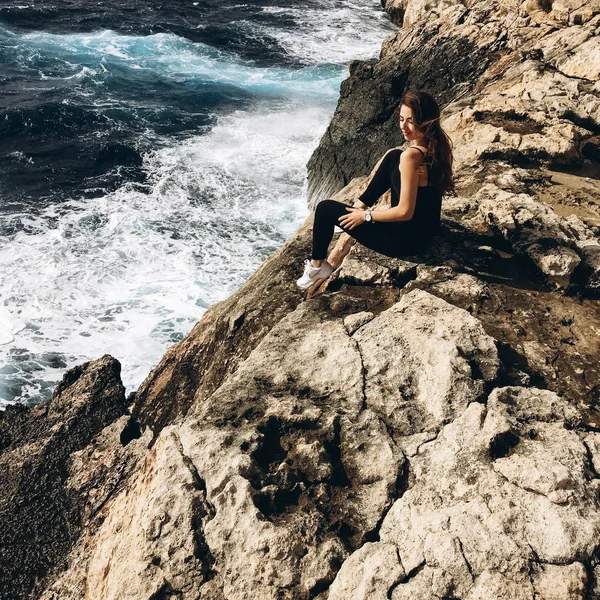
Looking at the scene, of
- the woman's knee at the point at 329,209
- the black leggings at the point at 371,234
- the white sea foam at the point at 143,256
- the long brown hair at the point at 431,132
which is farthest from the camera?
the white sea foam at the point at 143,256

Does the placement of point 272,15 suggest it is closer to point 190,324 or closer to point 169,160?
point 169,160

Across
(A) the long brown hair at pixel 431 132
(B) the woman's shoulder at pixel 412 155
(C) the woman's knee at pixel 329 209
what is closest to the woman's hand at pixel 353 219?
(C) the woman's knee at pixel 329 209

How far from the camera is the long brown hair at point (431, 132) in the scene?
5.47m

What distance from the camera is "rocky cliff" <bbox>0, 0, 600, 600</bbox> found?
3.68m

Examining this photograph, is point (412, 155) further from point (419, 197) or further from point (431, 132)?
point (419, 197)

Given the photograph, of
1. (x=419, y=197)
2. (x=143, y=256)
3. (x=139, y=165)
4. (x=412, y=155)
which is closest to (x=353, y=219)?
(x=419, y=197)

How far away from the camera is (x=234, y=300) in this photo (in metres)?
7.46

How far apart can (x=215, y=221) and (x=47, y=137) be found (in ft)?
35.4

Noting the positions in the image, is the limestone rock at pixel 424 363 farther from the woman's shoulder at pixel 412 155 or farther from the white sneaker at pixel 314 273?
the woman's shoulder at pixel 412 155

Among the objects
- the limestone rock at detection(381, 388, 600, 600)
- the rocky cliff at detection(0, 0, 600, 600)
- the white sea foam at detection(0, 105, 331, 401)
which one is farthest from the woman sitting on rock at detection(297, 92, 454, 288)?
the white sea foam at detection(0, 105, 331, 401)

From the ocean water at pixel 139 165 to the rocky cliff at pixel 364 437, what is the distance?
239 inches

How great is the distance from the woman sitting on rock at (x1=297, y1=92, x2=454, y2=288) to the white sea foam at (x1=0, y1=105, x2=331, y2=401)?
7434 mm

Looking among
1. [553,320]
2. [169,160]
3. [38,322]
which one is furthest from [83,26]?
[553,320]

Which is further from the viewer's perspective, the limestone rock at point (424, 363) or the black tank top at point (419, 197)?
the black tank top at point (419, 197)
